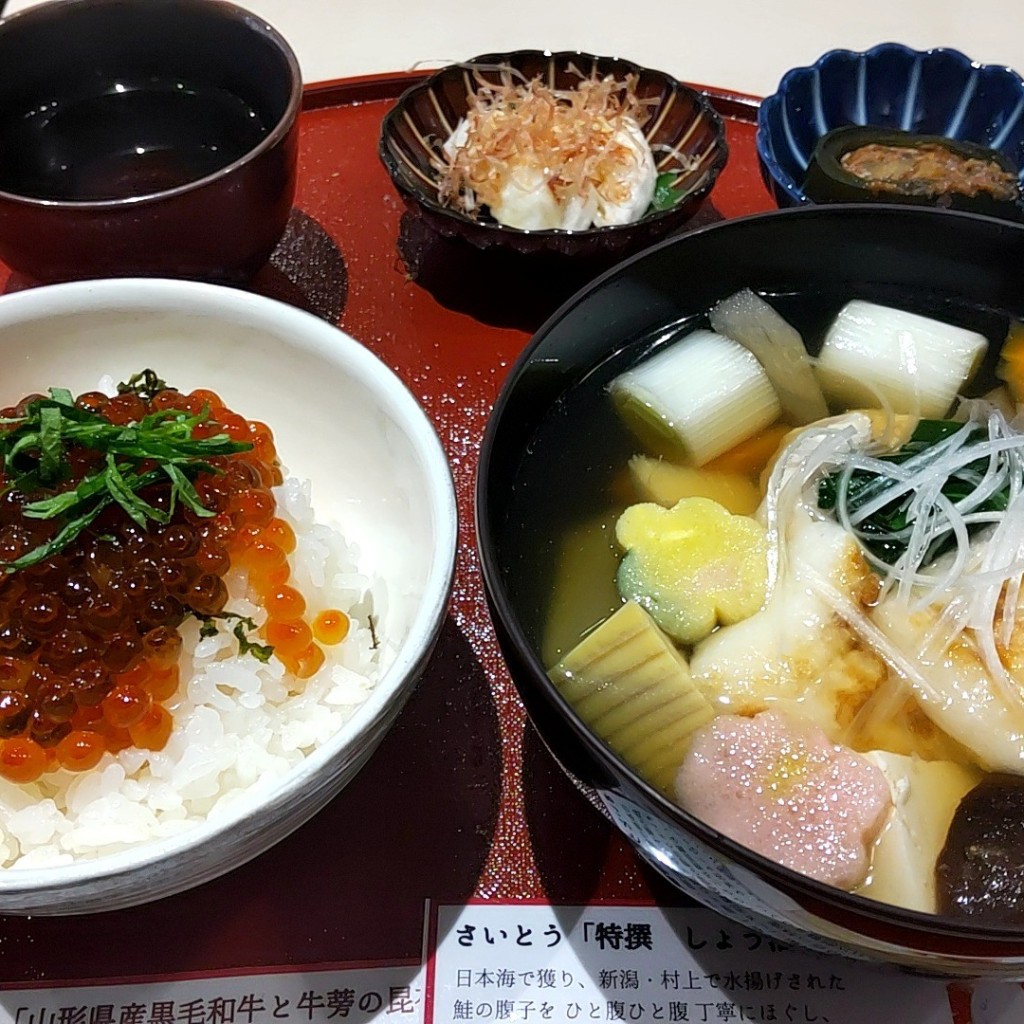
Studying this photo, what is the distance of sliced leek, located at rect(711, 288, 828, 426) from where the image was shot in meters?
1.45

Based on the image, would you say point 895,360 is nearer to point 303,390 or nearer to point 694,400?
point 694,400

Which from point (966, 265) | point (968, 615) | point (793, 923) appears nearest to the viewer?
point (793, 923)

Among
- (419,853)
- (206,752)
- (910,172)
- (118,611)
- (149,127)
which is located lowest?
(419,853)

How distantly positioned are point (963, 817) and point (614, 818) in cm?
38

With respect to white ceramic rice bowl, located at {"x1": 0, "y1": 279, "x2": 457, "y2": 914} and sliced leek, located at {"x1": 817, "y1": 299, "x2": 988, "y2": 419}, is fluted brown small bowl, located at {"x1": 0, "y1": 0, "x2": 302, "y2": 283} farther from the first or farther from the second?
sliced leek, located at {"x1": 817, "y1": 299, "x2": 988, "y2": 419}

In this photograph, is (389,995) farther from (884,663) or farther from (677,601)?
(884,663)

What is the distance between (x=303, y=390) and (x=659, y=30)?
1.73m

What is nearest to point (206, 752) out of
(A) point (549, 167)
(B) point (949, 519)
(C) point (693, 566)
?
(C) point (693, 566)

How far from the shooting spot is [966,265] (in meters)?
1.39

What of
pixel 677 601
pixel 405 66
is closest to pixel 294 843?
pixel 677 601

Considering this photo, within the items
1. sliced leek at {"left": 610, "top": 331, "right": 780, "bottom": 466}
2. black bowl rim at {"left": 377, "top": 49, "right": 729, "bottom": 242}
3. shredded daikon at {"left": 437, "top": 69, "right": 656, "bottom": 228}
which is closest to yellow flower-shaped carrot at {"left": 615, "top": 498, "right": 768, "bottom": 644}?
sliced leek at {"left": 610, "top": 331, "right": 780, "bottom": 466}

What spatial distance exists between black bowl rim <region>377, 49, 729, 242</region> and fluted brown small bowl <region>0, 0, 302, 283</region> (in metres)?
0.21

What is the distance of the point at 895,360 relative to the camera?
144 cm

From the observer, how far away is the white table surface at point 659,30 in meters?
2.45
